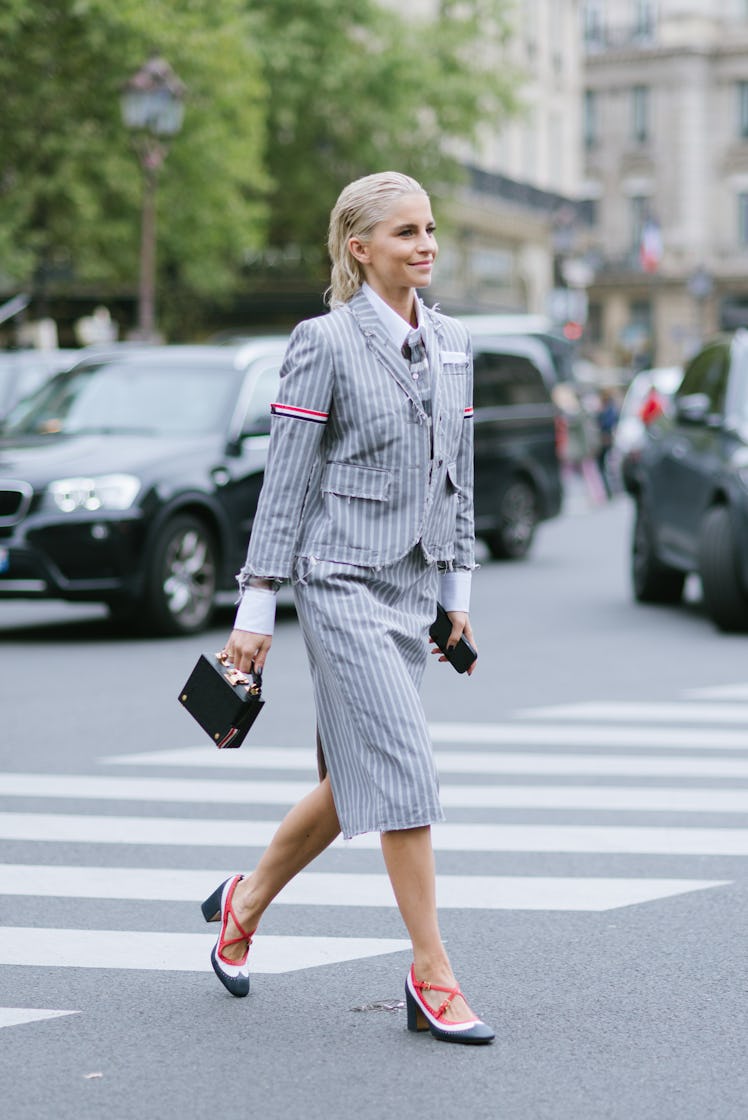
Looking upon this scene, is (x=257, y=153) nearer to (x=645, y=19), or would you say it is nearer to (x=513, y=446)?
(x=513, y=446)

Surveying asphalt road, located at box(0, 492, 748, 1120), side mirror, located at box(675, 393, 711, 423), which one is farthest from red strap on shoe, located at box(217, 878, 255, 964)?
side mirror, located at box(675, 393, 711, 423)

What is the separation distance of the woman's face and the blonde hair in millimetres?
17

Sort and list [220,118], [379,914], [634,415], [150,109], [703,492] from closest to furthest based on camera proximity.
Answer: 1. [379,914]
2. [703,492]
3. [150,109]
4. [220,118]
5. [634,415]

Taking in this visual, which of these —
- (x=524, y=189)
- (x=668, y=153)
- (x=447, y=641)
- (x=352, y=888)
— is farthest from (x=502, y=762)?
(x=668, y=153)

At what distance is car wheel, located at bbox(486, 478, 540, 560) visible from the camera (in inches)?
749

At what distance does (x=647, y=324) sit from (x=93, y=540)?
73222 mm

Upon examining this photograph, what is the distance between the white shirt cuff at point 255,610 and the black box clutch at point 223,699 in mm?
120

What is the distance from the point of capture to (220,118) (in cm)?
3103

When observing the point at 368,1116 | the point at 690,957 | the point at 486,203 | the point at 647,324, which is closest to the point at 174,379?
the point at 690,957

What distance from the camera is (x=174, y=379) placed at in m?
13.8

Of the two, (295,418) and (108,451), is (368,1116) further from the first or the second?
(108,451)

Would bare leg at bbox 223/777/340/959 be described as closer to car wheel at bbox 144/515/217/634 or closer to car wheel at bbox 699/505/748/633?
car wheel at bbox 144/515/217/634

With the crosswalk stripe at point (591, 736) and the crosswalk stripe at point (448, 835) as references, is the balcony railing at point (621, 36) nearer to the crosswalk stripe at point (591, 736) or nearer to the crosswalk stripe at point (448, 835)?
the crosswalk stripe at point (591, 736)

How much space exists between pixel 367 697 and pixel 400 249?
37.8 inches
